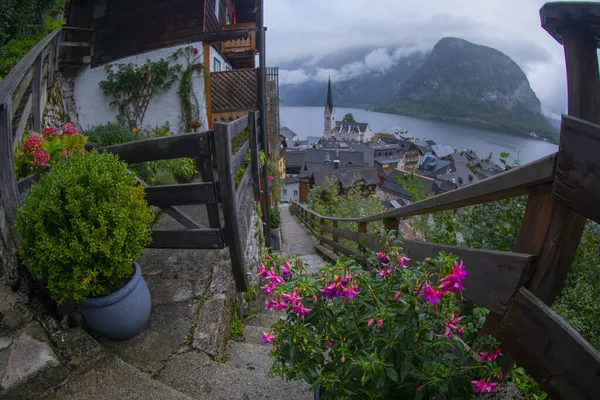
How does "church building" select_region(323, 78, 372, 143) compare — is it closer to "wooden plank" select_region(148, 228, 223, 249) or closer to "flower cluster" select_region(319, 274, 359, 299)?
"wooden plank" select_region(148, 228, 223, 249)

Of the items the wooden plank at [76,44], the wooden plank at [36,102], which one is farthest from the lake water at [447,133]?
the wooden plank at [36,102]

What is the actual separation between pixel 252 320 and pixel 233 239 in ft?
3.41

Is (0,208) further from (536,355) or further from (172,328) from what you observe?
(536,355)

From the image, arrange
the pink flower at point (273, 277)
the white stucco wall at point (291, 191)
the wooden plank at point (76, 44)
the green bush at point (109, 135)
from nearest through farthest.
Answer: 1. the pink flower at point (273, 277)
2. the green bush at point (109, 135)
3. the wooden plank at point (76, 44)
4. the white stucco wall at point (291, 191)

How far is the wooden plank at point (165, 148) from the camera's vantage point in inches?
100

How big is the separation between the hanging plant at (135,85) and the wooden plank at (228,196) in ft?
23.3

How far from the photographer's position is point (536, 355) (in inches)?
42.1

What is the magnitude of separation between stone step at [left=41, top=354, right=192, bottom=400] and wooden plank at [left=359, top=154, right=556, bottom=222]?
1.60 m

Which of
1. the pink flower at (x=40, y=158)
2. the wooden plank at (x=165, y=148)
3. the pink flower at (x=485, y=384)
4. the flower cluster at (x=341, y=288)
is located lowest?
the pink flower at (x=485, y=384)

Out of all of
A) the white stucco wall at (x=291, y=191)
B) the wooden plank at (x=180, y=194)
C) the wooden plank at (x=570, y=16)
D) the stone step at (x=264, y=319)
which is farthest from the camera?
the white stucco wall at (x=291, y=191)

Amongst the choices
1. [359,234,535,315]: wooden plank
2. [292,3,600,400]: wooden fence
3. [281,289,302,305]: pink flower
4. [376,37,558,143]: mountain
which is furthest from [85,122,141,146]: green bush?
[376,37,558,143]: mountain

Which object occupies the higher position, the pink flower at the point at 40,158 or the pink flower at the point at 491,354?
the pink flower at the point at 40,158

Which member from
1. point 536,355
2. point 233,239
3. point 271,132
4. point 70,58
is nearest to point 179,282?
point 233,239

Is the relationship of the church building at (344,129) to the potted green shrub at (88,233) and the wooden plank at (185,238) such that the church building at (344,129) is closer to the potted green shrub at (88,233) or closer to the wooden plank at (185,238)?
the wooden plank at (185,238)
